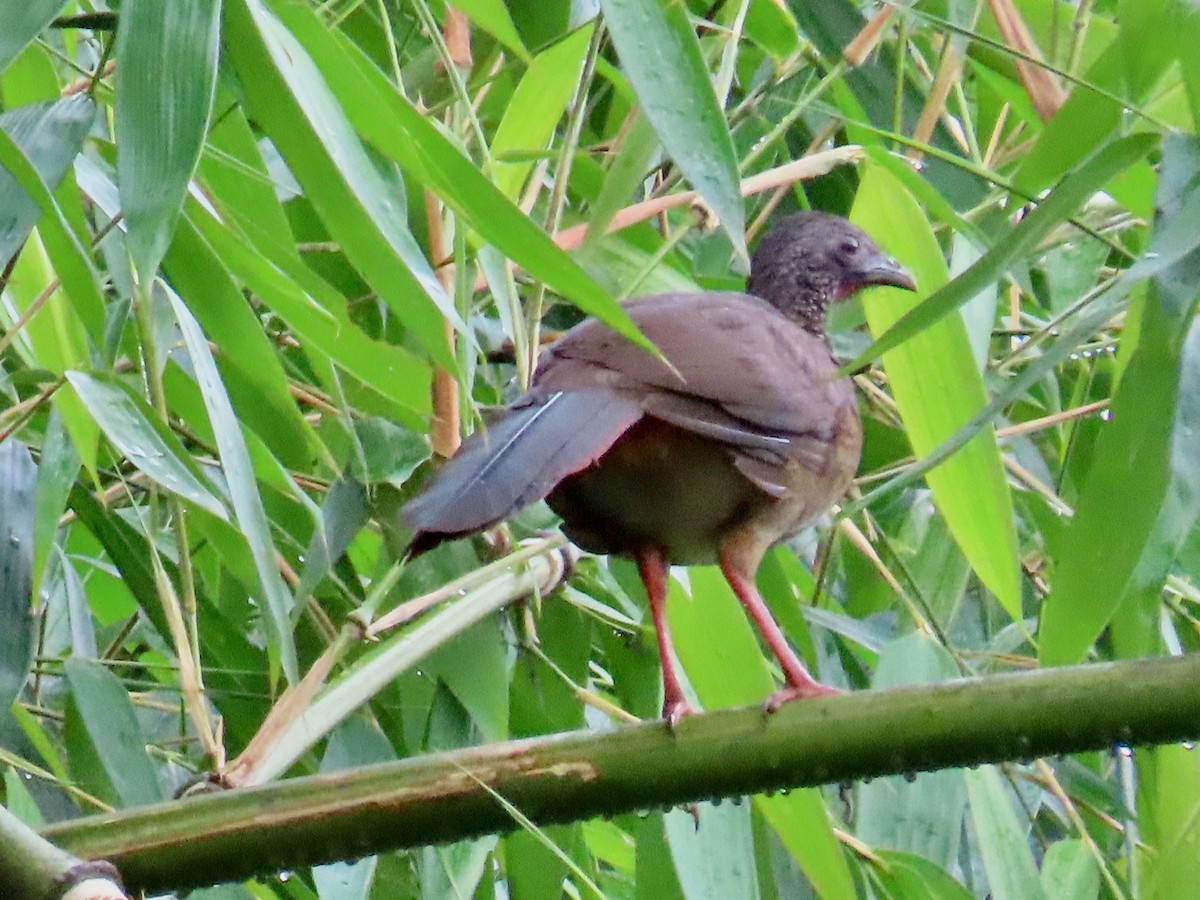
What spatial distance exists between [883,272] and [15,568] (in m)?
1.20

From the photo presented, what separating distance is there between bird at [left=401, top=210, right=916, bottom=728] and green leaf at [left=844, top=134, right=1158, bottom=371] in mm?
458

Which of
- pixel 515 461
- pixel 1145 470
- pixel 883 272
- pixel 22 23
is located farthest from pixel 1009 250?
pixel 883 272

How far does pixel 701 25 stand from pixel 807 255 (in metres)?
0.46

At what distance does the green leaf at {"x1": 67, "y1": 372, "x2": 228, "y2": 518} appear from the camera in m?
1.30

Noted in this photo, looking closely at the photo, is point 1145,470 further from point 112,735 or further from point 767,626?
point 112,735

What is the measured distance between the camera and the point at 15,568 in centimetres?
148

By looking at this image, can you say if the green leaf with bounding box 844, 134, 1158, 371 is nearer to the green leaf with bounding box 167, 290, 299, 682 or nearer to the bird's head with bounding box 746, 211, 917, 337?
the green leaf with bounding box 167, 290, 299, 682

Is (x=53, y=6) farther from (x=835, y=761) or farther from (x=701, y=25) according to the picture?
(x=701, y=25)

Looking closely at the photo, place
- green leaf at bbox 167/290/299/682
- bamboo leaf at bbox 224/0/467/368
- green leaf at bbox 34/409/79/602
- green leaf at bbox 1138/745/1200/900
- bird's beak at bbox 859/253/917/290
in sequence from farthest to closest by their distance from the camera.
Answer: bird's beak at bbox 859/253/917/290, green leaf at bbox 1138/745/1200/900, green leaf at bbox 34/409/79/602, green leaf at bbox 167/290/299/682, bamboo leaf at bbox 224/0/467/368

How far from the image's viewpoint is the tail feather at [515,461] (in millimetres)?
1296

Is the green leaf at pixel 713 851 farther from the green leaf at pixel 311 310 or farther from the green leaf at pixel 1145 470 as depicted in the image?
the green leaf at pixel 311 310

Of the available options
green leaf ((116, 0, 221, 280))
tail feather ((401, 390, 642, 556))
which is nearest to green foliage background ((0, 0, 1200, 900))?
green leaf ((116, 0, 221, 280))

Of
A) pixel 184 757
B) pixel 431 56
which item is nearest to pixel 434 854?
pixel 184 757

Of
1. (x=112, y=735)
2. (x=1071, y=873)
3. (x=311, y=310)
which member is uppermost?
(x=311, y=310)
